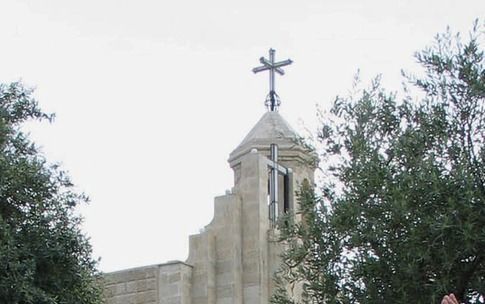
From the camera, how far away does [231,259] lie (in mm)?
20469

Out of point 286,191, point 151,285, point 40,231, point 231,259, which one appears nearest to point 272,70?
point 286,191

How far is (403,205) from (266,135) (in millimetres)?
9029

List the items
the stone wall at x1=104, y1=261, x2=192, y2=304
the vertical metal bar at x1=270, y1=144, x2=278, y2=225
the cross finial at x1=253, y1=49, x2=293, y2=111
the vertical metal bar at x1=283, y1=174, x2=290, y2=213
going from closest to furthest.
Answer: the stone wall at x1=104, y1=261, x2=192, y2=304, the vertical metal bar at x1=270, y1=144, x2=278, y2=225, the vertical metal bar at x1=283, y1=174, x2=290, y2=213, the cross finial at x1=253, y1=49, x2=293, y2=111

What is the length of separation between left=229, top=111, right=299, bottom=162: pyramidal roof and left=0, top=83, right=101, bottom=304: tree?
6.47 meters

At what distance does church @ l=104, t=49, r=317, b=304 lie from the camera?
20.4m

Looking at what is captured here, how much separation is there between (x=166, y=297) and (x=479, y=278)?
26.9ft

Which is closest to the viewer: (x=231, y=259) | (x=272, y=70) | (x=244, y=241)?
(x=231, y=259)

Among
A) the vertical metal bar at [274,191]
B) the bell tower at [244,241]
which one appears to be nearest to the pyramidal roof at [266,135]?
the vertical metal bar at [274,191]

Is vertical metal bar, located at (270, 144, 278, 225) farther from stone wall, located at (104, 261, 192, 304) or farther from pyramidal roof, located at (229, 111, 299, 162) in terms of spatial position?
stone wall, located at (104, 261, 192, 304)

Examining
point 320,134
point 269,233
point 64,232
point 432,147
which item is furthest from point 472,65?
point 269,233

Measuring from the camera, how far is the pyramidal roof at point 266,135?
2197 centimetres

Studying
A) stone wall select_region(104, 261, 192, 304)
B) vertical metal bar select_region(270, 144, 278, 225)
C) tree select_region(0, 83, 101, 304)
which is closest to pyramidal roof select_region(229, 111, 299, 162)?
Answer: vertical metal bar select_region(270, 144, 278, 225)

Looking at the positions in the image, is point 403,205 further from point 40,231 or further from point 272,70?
point 272,70

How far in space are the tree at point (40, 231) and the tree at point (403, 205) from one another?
275 cm
